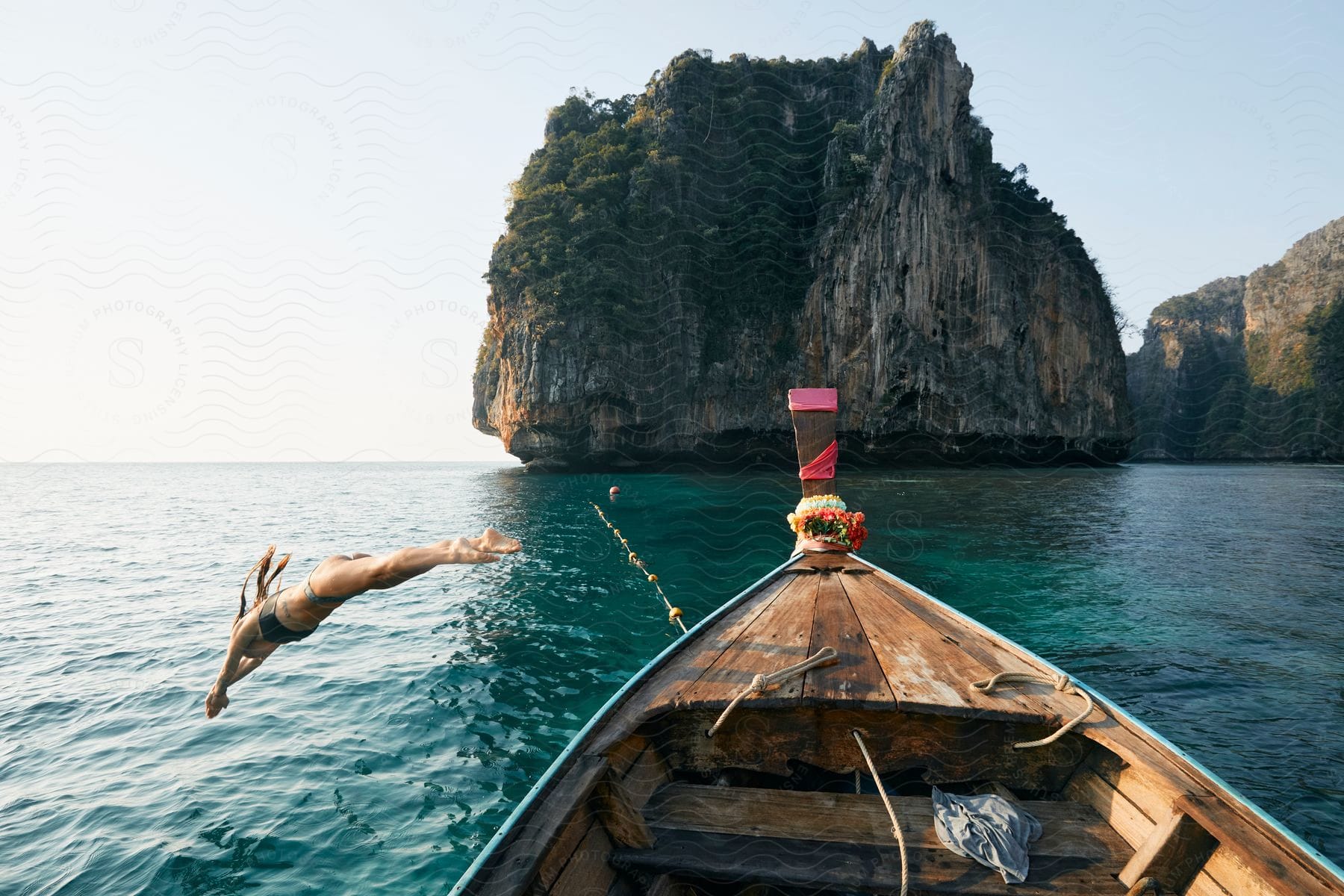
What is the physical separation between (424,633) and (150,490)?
5438cm

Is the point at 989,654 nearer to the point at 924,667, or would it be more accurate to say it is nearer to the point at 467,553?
the point at 924,667

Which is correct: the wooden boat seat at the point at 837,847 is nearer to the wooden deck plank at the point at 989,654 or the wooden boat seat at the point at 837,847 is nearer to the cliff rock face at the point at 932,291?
the wooden deck plank at the point at 989,654

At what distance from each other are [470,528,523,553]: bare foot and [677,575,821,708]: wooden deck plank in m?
1.25

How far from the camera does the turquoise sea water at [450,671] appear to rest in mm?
3973

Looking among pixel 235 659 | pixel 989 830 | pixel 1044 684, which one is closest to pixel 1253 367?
pixel 1044 684

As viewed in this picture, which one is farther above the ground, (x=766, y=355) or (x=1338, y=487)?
(x=766, y=355)

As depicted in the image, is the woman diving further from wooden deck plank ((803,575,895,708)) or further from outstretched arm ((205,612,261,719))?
wooden deck plank ((803,575,895,708))

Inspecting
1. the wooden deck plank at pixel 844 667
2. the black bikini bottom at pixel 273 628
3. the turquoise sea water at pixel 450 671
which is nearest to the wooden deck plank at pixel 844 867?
the wooden deck plank at pixel 844 667

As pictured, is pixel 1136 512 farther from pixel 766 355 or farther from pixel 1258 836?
pixel 766 355

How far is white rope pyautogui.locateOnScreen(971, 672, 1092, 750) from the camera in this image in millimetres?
2646

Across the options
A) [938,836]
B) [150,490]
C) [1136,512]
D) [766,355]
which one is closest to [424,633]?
[938,836]

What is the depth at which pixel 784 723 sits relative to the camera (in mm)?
3000

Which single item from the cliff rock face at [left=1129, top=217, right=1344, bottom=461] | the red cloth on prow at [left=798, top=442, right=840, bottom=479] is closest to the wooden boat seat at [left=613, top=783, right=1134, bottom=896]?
the red cloth on prow at [left=798, top=442, right=840, bottom=479]

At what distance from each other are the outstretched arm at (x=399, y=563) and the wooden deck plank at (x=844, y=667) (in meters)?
1.67
